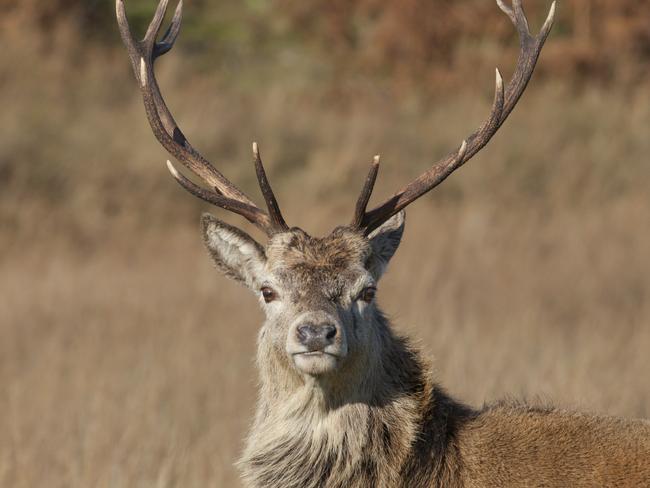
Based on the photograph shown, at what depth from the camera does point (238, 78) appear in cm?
2352

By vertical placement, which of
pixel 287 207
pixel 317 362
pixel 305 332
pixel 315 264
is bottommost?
pixel 317 362

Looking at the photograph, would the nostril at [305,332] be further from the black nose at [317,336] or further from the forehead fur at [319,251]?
the forehead fur at [319,251]

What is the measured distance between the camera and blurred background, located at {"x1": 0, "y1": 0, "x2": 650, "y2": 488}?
8977 millimetres

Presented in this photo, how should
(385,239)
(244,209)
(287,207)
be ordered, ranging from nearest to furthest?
(244,209), (385,239), (287,207)

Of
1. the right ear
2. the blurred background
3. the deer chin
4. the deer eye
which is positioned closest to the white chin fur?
the deer chin

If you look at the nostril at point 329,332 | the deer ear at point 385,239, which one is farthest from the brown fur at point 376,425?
the deer ear at point 385,239

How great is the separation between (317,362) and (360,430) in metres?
0.44

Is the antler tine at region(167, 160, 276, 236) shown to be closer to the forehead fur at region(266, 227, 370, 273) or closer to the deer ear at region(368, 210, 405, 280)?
the forehead fur at region(266, 227, 370, 273)

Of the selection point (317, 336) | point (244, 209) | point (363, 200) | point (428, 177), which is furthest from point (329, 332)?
point (428, 177)

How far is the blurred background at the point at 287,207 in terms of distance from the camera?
29.5ft

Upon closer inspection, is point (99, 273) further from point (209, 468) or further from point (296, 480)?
point (296, 480)

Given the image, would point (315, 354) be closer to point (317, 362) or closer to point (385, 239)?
point (317, 362)

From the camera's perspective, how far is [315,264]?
5402 millimetres

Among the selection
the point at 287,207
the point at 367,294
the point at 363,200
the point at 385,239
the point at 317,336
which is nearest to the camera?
the point at 317,336
